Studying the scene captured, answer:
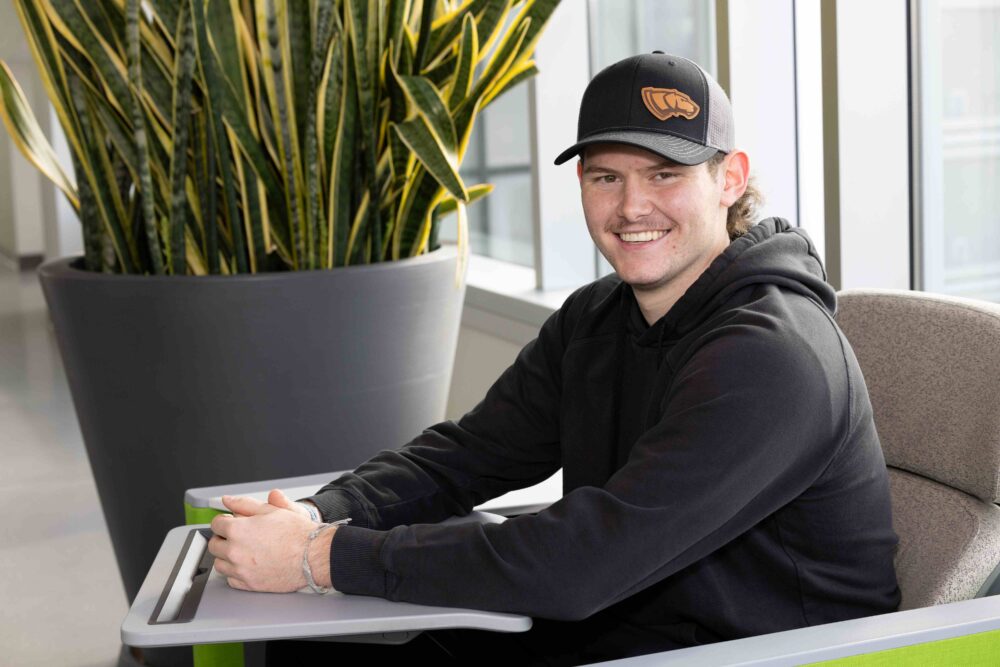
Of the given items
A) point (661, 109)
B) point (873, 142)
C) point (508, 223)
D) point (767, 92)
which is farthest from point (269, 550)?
point (508, 223)

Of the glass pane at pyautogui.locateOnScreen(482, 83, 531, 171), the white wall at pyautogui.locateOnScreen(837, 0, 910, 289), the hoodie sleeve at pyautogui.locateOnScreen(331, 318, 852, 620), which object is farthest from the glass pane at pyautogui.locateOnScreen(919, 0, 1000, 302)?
the glass pane at pyautogui.locateOnScreen(482, 83, 531, 171)

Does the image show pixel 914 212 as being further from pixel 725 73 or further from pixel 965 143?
pixel 725 73

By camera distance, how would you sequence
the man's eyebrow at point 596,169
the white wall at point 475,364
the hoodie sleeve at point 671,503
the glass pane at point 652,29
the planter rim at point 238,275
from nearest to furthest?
the hoodie sleeve at point 671,503
the man's eyebrow at point 596,169
the planter rim at point 238,275
the glass pane at point 652,29
the white wall at point 475,364

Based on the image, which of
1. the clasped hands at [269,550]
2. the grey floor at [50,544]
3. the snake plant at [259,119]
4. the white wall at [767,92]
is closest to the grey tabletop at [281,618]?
the clasped hands at [269,550]

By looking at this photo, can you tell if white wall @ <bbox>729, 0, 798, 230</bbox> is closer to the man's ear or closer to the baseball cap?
the man's ear

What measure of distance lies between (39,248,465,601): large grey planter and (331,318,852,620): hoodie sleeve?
0.93m

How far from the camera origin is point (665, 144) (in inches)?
51.9

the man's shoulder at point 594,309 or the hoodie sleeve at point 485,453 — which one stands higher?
the man's shoulder at point 594,309

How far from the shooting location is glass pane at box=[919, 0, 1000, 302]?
2.32m

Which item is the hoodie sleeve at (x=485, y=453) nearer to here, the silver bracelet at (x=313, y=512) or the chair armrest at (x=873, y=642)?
the silver bracelet at (x=313, y=512)

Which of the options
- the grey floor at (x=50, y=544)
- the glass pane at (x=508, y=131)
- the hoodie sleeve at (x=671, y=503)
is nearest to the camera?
the hoodie sleeve at (x=671, y=503)

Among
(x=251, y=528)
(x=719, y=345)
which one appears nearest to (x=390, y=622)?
(x=251, y=528)

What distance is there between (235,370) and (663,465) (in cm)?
112

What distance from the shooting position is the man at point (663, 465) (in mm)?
1146
